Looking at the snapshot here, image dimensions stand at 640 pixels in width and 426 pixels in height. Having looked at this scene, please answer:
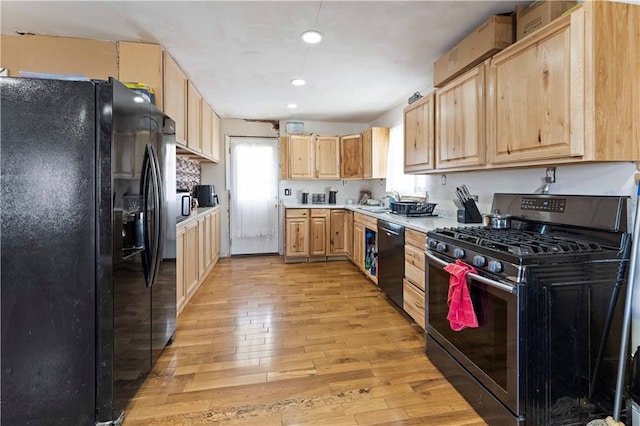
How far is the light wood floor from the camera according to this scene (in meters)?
1.64

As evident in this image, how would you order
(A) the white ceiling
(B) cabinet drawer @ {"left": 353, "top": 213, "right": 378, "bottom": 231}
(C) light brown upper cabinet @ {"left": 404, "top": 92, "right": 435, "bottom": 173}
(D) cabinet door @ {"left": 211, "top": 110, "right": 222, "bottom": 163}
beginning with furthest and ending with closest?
(D) cabinet door @ {"left": 211, "top": 110, "right": 222, "bottom": 163} < (B) cabinet drawer @ {"left": 353, "top": 213, "right": 378, "bottom": 231} < (C) light brown upper cabinet @ {"left": 404, "top": 92, "right": 435, "bottom": 173} < (A) the white ceiling

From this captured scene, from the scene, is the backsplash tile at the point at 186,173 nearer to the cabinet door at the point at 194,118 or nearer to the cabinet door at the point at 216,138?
the cabinet door at the point at 216,138

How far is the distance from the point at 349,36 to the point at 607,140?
5.92 feet

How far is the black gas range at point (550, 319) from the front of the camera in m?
1.38

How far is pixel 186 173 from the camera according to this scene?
4398 millimetres

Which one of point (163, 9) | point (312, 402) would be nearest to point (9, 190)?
point (163, 9)

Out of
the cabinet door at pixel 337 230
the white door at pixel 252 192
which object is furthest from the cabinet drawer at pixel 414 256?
the white door at pixel 252 192

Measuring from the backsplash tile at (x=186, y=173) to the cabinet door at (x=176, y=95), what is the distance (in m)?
1.02

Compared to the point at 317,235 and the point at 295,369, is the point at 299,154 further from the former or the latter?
the point at 295,369

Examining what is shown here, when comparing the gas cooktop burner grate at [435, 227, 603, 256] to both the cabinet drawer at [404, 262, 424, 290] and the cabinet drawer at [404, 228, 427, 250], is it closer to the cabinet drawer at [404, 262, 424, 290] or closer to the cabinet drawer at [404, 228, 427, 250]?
the cabinet drawer at [404, 228, 427, 250]

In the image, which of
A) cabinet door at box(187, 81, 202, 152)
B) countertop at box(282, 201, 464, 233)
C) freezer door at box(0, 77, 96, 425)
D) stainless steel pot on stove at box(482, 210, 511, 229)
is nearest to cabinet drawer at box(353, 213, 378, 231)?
countertop at box(282, 201, 464, 233)

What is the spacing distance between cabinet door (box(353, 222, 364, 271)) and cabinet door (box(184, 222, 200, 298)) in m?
2.04

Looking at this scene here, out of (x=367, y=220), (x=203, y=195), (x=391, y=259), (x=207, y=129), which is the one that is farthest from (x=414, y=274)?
(x=203, y=195)

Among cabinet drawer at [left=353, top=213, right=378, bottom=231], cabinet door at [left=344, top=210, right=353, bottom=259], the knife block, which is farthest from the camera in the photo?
cabinet door at [left=344, top=210, right=353, bottom=259]
